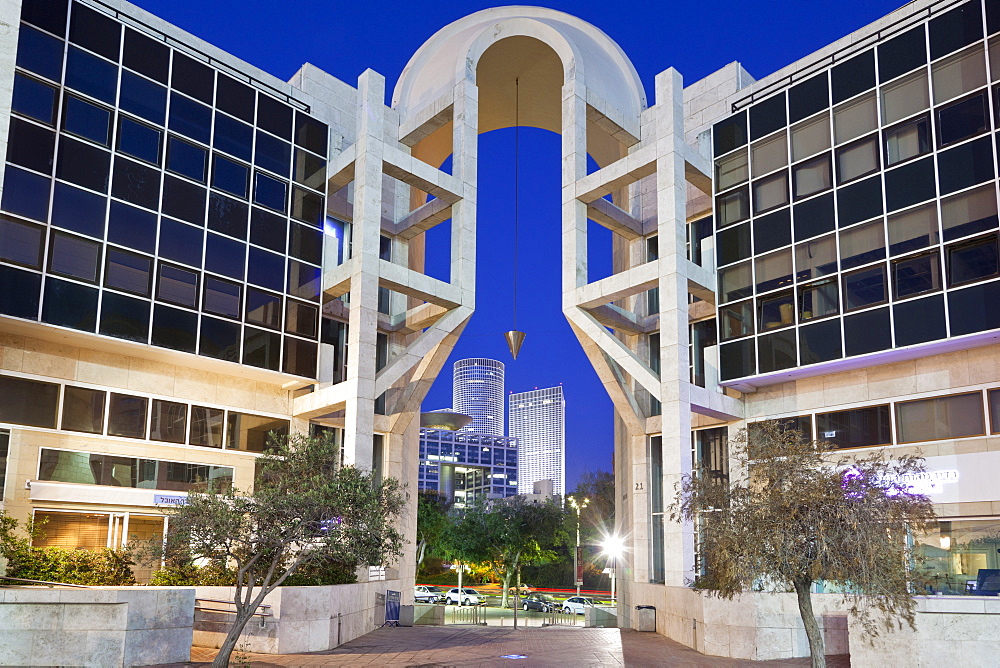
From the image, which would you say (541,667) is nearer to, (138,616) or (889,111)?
(138,616)

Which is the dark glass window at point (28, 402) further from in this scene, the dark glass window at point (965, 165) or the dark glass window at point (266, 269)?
the dark glass window at point (965, 165)

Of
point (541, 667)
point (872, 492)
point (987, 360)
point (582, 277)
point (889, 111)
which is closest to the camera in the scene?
point (872, 492)

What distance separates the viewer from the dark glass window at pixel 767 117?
3391 centimetres

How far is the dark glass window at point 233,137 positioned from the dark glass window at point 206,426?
9.79 meters

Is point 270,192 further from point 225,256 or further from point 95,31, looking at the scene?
point 95,31

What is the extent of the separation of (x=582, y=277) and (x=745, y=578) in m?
20.3

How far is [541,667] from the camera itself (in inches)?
858

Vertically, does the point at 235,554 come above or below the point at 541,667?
above

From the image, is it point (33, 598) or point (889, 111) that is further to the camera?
point (889, 111)

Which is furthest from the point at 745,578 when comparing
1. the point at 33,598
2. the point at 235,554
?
the point at 33,598

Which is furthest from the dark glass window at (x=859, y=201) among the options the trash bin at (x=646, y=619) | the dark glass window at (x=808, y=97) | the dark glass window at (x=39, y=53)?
the dark glass window at (x=39, y=53)

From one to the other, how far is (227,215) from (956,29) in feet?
85.6

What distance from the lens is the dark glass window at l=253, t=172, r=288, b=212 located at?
34.6m

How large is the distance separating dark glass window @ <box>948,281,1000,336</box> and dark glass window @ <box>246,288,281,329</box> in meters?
23.5
